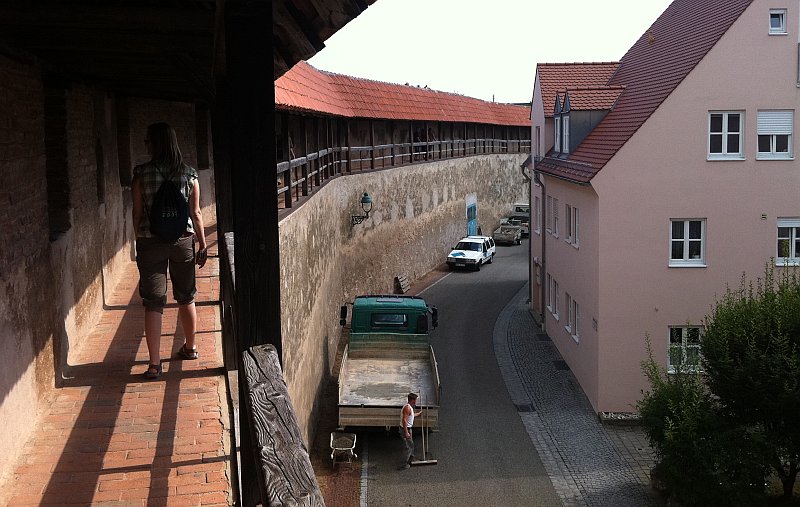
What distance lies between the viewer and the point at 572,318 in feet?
72.2

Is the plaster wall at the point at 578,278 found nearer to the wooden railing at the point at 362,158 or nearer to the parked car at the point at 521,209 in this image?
the wooden railing at the point at 362,158

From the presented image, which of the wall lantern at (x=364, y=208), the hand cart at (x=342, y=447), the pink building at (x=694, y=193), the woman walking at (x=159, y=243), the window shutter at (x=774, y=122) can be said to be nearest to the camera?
the woman walking at (x=159, y=243)

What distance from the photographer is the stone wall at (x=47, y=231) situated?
5.64 metres

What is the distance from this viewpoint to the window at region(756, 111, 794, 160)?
59.7ft

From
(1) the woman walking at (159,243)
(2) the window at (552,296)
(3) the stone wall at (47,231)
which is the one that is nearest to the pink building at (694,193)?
(2) the window at (552,296)

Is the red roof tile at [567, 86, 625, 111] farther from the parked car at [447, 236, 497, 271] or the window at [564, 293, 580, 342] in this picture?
the parked car at [447, 236, 497, 271]

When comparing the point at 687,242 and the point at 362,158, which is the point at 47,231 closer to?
the point at 687,242

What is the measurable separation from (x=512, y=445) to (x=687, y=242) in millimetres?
5670

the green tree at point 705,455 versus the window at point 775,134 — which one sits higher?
the window at point 775,134

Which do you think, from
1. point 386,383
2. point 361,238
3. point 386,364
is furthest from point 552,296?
point 386,383

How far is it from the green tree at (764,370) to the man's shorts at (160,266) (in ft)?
34.1

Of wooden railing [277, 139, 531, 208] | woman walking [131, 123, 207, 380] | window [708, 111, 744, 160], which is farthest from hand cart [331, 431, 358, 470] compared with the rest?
window [708, 111, 744, 160]

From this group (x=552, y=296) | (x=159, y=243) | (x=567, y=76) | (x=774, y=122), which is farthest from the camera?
(x=567, y=76)

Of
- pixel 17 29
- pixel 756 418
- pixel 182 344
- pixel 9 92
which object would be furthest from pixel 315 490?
pixel 756 418
